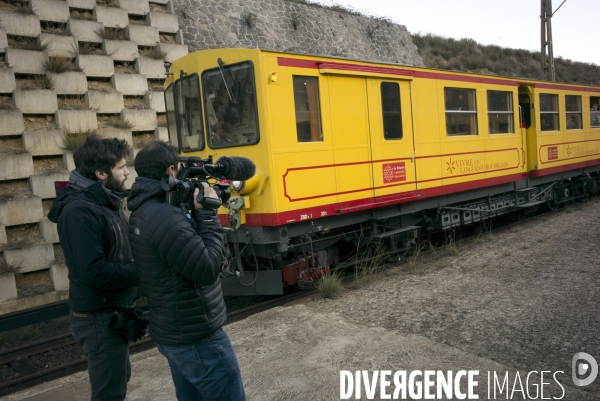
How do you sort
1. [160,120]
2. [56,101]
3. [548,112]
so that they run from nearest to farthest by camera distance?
[56,101], [160,120], [548,112]

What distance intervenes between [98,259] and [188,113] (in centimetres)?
492

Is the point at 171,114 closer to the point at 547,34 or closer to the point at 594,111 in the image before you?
the point at 594,111

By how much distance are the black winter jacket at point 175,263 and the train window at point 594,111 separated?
1508 cm

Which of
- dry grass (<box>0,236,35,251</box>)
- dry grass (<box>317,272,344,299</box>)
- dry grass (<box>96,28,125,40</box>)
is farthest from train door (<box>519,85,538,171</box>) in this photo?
dry grass (<box>0,236,35,251</box>)

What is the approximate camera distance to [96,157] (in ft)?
10.4

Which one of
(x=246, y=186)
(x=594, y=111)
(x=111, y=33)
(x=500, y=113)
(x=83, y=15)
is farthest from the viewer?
(x=594, y=111)

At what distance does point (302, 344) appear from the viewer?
509 cm

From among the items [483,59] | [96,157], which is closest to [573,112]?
[96,157]

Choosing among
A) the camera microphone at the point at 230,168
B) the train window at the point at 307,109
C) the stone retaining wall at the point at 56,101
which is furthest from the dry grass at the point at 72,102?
the camera microphone at the point at 230,168

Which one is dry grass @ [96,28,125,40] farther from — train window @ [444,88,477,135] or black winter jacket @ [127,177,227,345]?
black winter jacket @ [127,177,227,345]

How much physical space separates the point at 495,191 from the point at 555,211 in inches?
135

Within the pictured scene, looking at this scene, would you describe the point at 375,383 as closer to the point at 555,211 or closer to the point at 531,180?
the point at 531,180

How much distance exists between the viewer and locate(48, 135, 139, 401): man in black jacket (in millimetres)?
3014

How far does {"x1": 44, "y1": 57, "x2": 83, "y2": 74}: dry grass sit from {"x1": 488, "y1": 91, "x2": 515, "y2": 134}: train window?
27.4 feet
